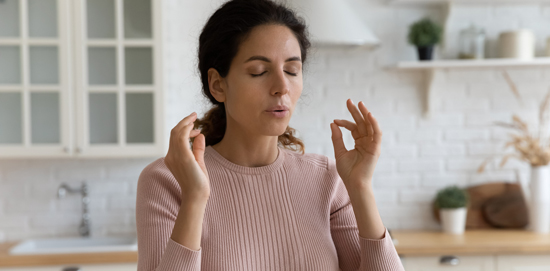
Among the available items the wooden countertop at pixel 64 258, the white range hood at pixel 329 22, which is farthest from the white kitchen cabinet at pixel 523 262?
the wooden countertop at pixel 64 258

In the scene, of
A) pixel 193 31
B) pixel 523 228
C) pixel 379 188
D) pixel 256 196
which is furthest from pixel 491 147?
pixel 256 196

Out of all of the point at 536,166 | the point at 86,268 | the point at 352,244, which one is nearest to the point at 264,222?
the point at 352,244

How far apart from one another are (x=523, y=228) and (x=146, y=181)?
2376mm

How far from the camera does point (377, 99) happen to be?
2795 millimetres

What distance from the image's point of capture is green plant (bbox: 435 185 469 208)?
8.66ft

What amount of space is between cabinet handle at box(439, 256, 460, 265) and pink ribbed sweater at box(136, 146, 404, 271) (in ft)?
4.39

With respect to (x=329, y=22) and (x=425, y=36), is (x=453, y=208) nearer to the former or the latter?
(x=425, y=36)

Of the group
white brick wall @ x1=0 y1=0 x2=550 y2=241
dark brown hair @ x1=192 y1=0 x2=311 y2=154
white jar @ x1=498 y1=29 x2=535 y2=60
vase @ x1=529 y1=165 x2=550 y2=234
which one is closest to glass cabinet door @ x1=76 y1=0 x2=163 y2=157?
white brick wall @ x1=0 y1=0 x2=550 y2=241

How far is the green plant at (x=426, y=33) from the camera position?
2596 mm

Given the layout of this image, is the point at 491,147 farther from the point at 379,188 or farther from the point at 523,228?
the point at 379,188

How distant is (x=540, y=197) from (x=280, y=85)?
6.85 ft

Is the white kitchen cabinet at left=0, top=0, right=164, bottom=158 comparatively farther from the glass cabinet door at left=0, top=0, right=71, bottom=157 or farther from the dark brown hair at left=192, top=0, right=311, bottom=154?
the dark brown hair at left=192, top=0, right=311, bottom=154

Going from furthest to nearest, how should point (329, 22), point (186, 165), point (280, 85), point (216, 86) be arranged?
point (329, 22) < point (216, 86) < point (280, 85) < point (186, 165)

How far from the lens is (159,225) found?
1.02 m
